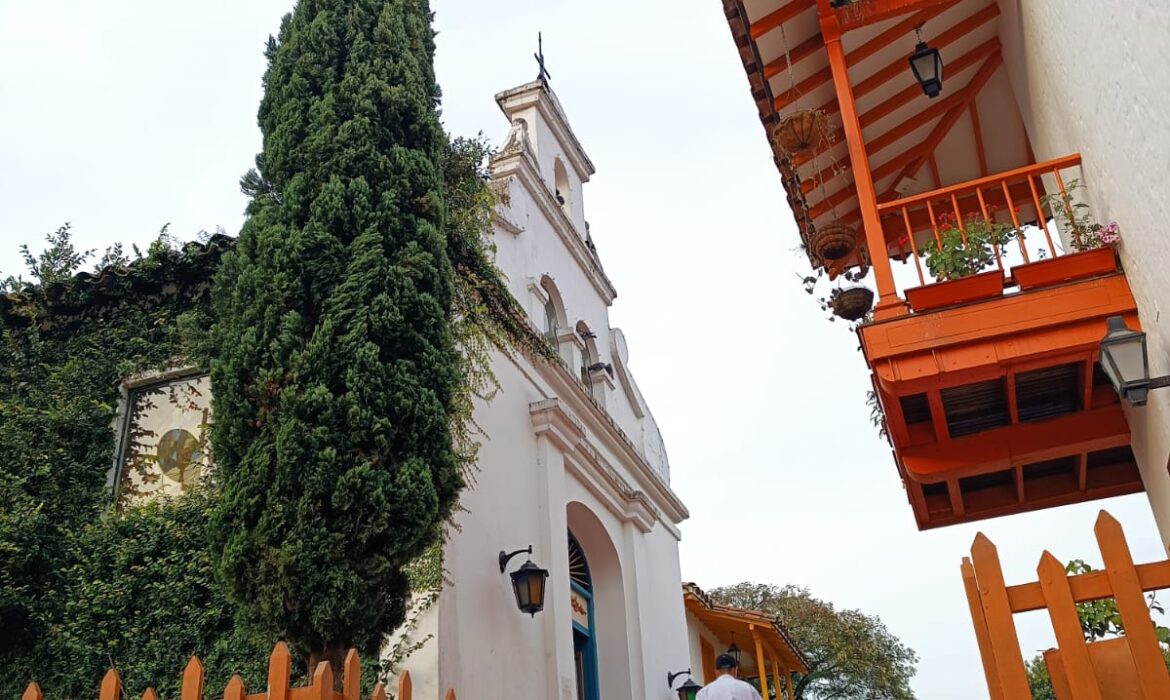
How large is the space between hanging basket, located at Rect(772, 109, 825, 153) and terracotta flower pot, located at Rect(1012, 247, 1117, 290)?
2065 mm

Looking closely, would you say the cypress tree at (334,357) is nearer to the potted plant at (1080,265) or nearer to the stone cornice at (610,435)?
the potted plant at (1080,265)

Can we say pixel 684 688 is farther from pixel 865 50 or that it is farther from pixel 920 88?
pixel 865 50

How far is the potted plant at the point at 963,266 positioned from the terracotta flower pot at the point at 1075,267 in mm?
221

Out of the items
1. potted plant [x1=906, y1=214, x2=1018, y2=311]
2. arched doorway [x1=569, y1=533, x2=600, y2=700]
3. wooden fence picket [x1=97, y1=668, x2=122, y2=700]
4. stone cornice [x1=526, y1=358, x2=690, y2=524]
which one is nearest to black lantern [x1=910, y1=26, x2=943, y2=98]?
potted plant [x1=906, y1=214, x2=1018, y2=311]

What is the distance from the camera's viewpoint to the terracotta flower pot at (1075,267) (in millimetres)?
5449

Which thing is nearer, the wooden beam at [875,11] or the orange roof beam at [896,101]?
the wooden beam at [875,11]

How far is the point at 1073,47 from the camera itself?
5395mm

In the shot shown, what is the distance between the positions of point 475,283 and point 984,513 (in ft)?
14.9

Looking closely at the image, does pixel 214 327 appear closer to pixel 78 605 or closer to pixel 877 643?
pixel 78 605

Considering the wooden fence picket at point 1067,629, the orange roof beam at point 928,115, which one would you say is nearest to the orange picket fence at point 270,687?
the wooden fence picket at point 1067,629

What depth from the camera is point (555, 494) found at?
999 centimetres

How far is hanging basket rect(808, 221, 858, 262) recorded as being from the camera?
707 cm

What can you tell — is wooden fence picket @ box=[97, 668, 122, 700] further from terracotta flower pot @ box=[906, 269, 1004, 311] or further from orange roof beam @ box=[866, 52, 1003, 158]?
orange roof beam @ box=[866, 52, 1003, 158]

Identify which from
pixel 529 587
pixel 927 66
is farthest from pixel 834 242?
pixel 529 587
